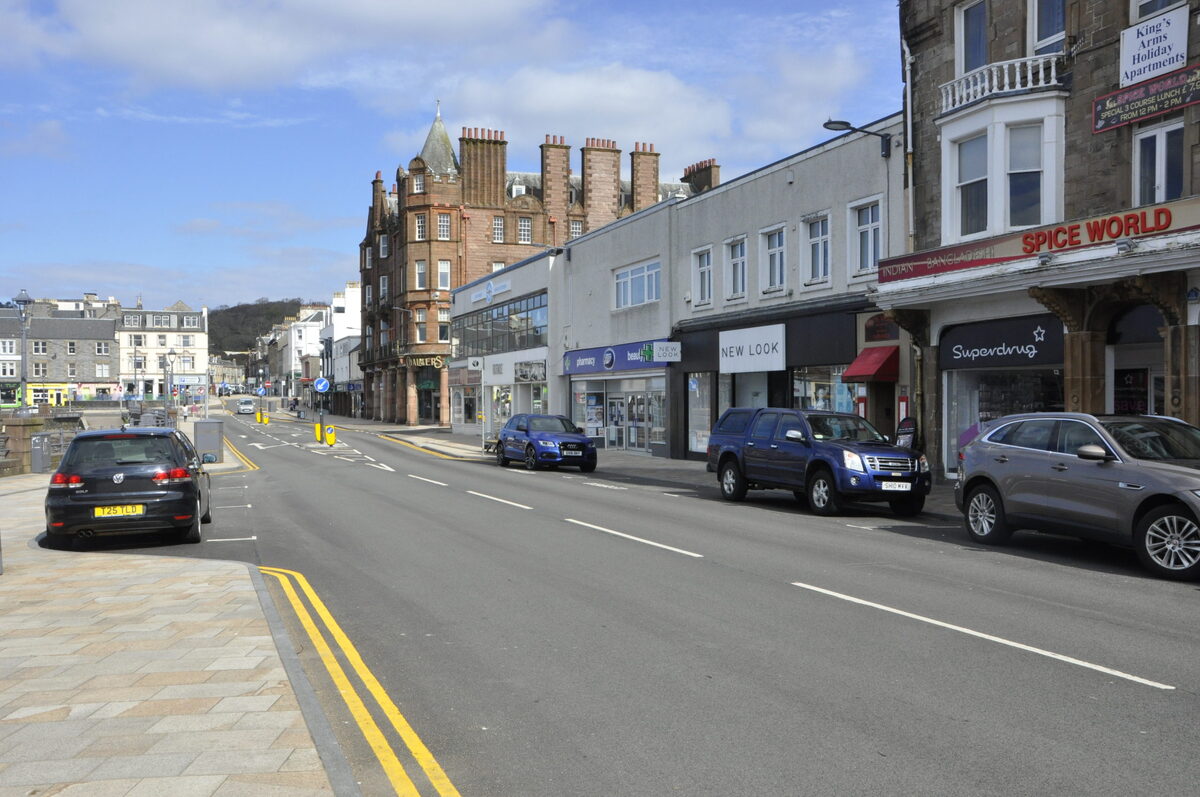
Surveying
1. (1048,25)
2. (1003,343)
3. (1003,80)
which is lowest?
(1003,343)

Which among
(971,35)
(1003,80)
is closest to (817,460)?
(1003,80)

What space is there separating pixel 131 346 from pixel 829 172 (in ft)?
402

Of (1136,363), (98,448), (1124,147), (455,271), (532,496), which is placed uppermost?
(455,271)

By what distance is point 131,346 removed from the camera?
126250 millimetres

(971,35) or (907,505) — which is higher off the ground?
(971,35)

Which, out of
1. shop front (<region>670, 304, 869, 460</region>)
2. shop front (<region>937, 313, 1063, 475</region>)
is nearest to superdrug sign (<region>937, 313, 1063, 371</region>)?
shop front (<region>937, 313, 1063, 475</region>)

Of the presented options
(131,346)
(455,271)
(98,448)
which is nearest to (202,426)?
(98,448)

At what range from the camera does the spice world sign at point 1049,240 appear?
14.6 metres

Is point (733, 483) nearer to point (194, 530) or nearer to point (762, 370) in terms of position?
point (762, 370)

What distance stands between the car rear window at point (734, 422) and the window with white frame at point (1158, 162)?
25.1ft

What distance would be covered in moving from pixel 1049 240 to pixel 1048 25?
4615mm

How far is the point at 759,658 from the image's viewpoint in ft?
21.7

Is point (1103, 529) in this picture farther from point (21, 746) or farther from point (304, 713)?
point (21, 746)

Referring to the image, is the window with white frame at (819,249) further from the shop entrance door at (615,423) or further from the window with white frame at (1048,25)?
the shop entrance door at (615,423)
